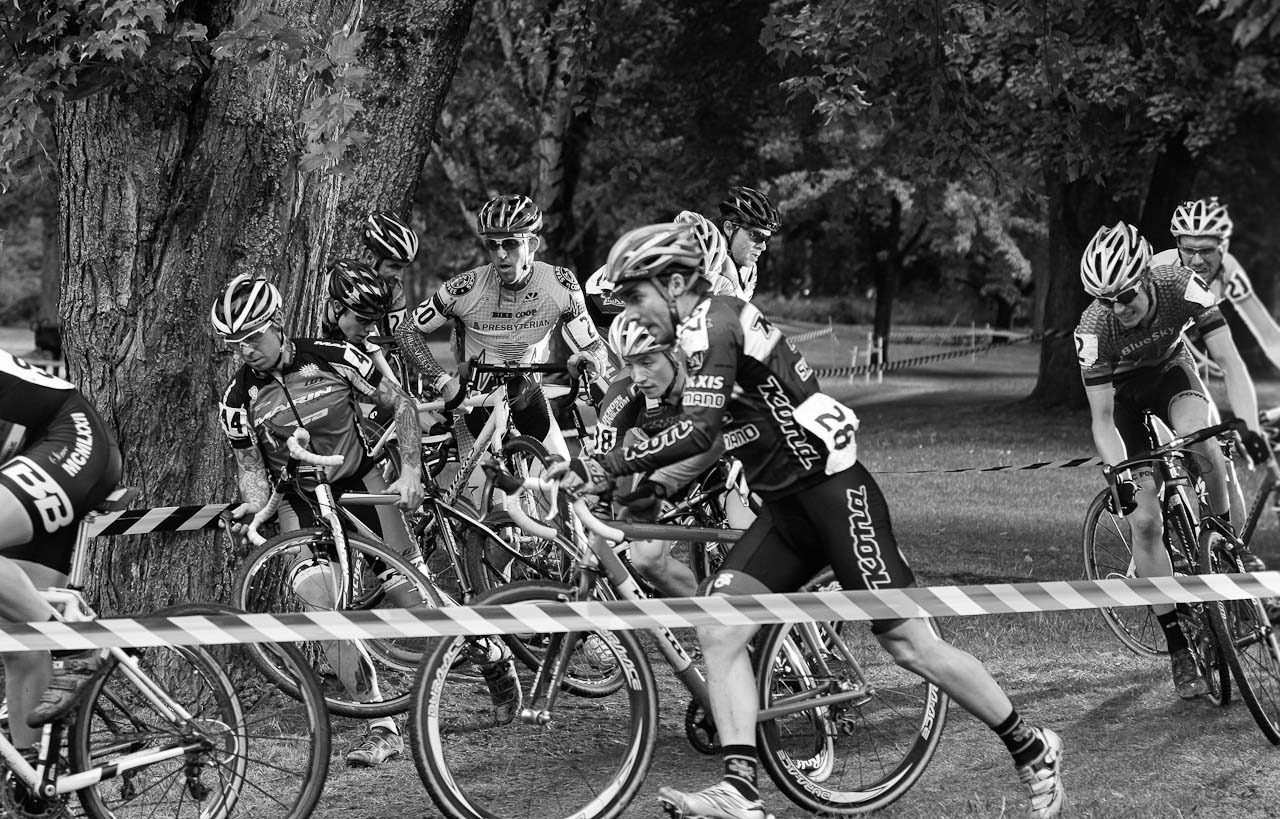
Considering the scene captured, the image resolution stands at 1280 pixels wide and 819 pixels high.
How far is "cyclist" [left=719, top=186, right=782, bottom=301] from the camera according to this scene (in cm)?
807

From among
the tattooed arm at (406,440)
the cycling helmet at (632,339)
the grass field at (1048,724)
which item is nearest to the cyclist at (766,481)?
the cycling helmet at (632,339)

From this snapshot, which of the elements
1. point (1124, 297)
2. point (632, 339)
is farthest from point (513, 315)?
point (1124, 297)

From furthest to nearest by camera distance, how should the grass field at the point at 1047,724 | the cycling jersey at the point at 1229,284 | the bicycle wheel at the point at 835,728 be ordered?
1. the cycling jersey at the point at 1229,284
2. the grass field at the point at 1047,724
3. the bicycle wheel at the point at 835,728

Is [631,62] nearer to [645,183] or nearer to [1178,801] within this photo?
[645,183]

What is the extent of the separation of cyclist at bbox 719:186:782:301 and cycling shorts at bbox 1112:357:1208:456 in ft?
6.41

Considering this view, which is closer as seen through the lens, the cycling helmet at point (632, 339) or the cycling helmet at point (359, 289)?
the cycling helmet at point (632, 339)

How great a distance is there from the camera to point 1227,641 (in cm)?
613

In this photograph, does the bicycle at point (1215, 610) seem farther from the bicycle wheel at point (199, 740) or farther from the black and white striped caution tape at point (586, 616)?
the bicycle wheel at point (199, 740)

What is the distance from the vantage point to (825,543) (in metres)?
5.00

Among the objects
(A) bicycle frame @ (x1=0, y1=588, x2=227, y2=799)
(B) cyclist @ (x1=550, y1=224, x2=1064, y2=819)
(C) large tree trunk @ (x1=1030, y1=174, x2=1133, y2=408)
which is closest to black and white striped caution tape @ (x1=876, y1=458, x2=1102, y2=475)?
(B) cyclist @ (x1=550, y1=224, x2=1064, y2=819)

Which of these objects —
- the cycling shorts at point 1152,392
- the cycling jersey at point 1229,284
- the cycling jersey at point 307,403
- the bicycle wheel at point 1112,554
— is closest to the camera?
the cycling jersey at point 307,403

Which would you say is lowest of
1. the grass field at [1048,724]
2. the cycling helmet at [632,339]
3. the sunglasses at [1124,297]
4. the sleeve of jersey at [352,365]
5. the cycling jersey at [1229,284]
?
the grass field at [1048,724]

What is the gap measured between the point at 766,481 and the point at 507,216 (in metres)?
3.20

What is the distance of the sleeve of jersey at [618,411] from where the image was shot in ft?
21.6
